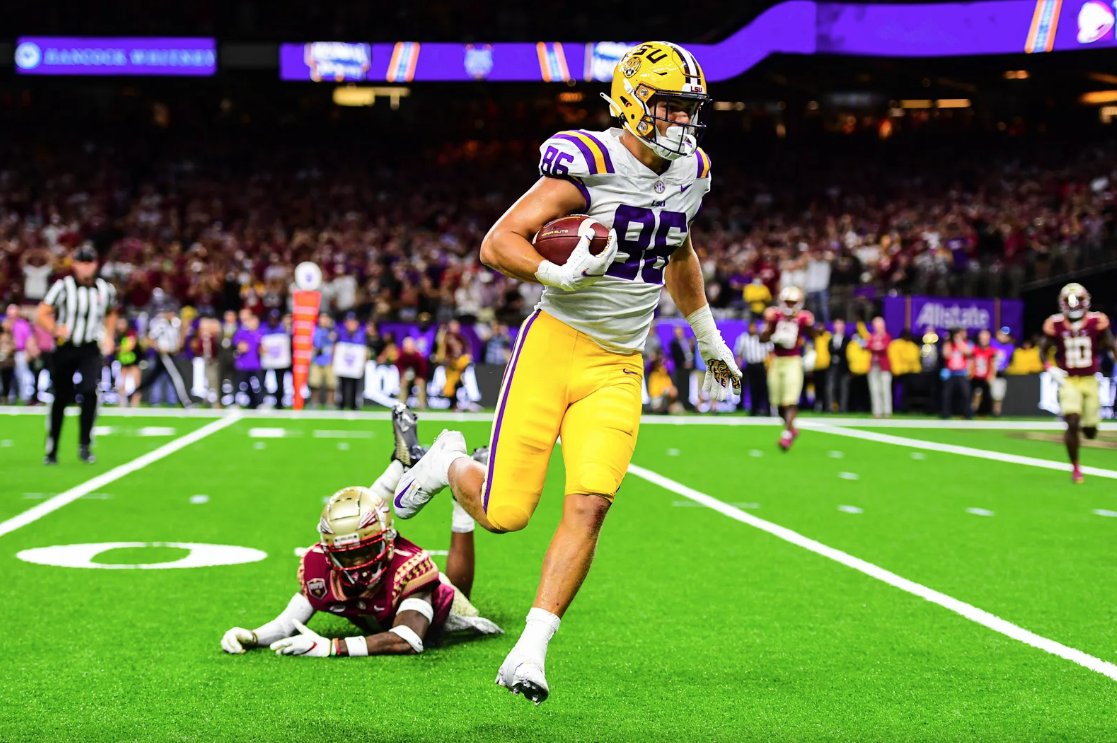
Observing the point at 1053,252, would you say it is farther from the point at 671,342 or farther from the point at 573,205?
the point at 573,205

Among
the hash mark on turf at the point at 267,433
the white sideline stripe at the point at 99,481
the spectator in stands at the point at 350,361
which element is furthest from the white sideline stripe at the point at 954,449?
A: the white sideline stripe at the point at 99,481

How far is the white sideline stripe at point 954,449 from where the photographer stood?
1312 centimetres

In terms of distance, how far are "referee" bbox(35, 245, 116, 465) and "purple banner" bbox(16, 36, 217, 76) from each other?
22.4 m

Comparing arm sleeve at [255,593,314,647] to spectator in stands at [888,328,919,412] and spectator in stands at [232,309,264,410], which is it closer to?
spectator in stands at [232,309,264,410]

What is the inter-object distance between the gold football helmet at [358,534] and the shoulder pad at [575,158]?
132cm

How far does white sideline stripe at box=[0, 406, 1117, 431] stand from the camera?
64.3ft

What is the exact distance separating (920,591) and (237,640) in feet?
10.7

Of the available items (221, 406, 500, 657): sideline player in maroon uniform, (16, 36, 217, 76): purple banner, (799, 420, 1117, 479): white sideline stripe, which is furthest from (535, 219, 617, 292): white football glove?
(16, 36, 217, 76): purple banner

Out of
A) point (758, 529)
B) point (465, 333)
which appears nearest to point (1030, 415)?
point (465, 333)

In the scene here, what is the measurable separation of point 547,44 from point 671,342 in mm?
10942

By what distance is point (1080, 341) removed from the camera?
1155 centimetres

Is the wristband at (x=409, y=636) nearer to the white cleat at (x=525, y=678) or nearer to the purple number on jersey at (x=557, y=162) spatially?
the white cleat at (x=525, y=678)

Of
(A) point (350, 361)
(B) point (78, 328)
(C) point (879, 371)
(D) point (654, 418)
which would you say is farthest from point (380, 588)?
(C) point (879, 371)

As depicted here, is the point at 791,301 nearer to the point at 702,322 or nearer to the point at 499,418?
the point at 702,322
